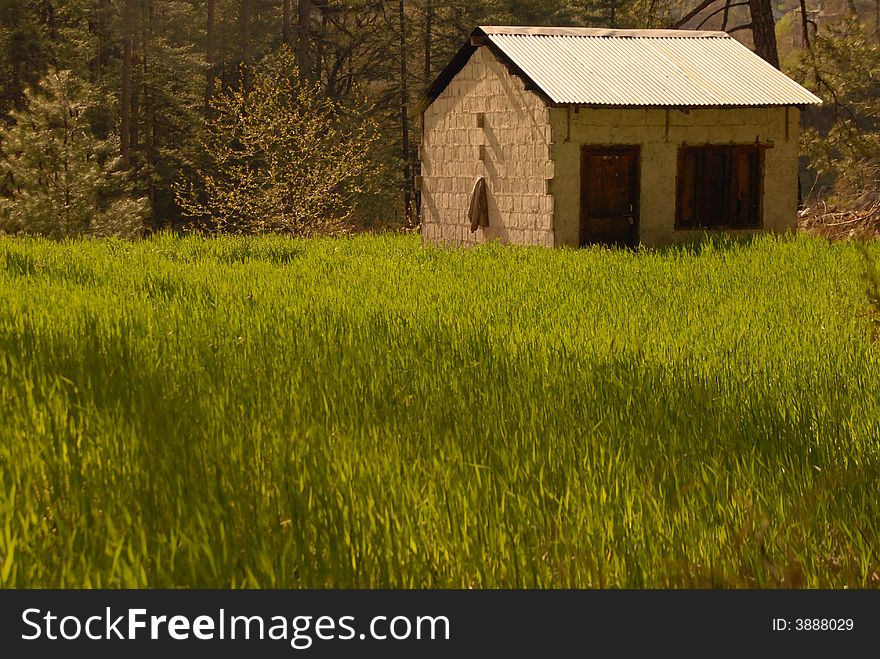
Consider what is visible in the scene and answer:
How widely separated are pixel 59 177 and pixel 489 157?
18.6 m

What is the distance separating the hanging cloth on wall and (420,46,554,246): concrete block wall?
11cm

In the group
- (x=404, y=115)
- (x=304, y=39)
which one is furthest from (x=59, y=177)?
(x=404, y=115)

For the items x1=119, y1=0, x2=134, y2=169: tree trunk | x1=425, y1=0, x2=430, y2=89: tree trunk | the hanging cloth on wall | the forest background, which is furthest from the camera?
x1=425, y1=0, x2=430, y2=89: tree trunk

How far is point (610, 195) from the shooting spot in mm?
20641

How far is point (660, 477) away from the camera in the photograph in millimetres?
5602

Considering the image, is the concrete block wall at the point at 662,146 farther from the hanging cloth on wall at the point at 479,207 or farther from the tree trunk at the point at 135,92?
the tree trunk at the point at 135,92

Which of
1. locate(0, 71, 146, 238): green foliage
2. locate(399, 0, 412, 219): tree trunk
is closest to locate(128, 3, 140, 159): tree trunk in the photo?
locate(0, 71, 146, 238): green foliage

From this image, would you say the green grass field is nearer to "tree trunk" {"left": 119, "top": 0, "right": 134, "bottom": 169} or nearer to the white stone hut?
the white stone hut

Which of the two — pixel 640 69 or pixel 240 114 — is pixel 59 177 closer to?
pixel 240 114

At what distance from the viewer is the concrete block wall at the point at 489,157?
20.3m

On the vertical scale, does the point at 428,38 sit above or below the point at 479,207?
above

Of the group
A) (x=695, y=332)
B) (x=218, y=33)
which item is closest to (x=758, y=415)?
(x=695, y=332)

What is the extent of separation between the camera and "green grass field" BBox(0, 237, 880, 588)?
165 inches

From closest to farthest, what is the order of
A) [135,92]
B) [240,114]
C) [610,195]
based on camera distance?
[610,195] < [240,114] < [135,92]
